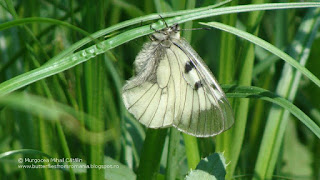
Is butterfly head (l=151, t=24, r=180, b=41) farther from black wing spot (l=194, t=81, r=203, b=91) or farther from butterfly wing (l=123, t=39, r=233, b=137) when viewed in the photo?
black wing spot (l=194, t=81, r=203, b=91)

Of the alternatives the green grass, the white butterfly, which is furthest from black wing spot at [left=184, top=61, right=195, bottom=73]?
the green grass

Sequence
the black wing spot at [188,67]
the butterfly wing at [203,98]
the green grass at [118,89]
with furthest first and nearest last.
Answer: the black wing spot at [188,67] < the butterfly wing at [203,98] < the green grass at [118,89]

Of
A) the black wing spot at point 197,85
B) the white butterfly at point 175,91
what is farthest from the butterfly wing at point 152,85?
the black wing spot at point 197,85

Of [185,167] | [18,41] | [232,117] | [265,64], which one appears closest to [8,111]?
[18,41]

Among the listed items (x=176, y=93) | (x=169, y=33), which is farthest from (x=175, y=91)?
(x=169, y=33)

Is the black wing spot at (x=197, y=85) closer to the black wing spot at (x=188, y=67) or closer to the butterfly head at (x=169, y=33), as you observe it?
the black wing spot at (x=188, y=67)
